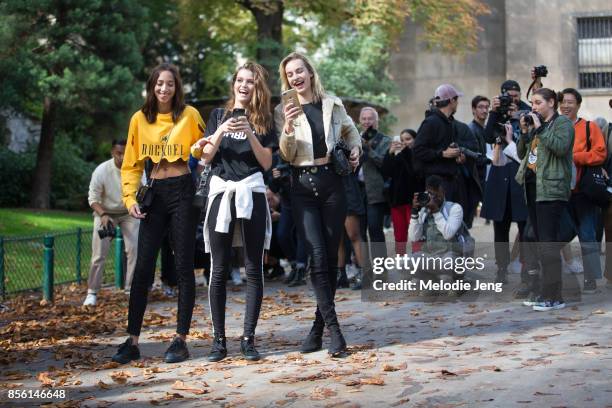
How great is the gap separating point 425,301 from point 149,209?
3.88 metres

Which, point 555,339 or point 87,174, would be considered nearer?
point 555,339

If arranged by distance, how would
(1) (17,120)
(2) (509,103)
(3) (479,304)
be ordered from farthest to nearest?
(1) (17,120)
(2) (509,103)
(3) (479,304)

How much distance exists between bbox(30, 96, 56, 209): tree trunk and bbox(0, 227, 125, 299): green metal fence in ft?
44.7

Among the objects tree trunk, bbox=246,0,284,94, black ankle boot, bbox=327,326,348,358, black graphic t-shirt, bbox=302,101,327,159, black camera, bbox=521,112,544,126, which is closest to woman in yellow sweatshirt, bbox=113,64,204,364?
black graphic t-shirt, bbox=302,101,327,159

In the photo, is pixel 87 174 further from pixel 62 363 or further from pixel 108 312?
pixel 62 363

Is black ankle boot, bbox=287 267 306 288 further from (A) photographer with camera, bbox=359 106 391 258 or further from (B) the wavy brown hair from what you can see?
(B) the wavy brown hair

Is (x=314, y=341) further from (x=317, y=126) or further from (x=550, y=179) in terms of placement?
(x=550, y=179)

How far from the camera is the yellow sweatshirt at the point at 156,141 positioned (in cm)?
827

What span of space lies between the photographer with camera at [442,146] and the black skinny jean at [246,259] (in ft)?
12.3

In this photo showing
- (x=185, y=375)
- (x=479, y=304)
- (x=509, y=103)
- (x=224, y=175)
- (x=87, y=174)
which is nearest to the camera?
(x=185, y=375)

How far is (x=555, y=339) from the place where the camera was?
827cm

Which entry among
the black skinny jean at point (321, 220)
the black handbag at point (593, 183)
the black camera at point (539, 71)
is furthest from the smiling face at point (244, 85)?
the black handbag at point (593, 183)

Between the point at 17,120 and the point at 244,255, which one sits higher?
the point at 17,120

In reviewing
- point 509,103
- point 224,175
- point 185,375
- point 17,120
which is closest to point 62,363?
point 185,375
